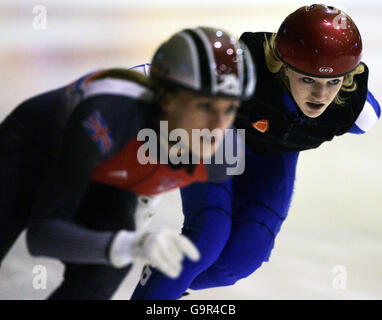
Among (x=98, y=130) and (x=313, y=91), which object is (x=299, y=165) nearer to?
(x=313, y=91)

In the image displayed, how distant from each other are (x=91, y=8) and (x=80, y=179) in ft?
14.5

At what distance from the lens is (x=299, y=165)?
13.7 ft

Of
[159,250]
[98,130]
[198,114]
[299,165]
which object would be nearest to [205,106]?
[198,114]

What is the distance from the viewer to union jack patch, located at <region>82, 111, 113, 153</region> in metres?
1.67

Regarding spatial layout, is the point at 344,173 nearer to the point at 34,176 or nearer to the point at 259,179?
the point at 259,179

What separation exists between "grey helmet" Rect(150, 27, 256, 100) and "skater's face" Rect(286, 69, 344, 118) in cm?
84

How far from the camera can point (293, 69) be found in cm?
259

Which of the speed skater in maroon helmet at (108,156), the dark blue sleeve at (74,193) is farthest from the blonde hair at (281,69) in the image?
the dark blue sleeve at (74,193)

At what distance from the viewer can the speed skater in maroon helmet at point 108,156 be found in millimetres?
1648

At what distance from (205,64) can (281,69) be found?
3.54 feet

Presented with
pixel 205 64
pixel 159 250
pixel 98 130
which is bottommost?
pixel 159 250

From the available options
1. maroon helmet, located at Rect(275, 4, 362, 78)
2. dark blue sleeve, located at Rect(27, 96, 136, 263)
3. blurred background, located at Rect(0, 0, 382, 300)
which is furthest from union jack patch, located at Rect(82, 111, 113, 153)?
maroon helmet, located at Rect(275, 4, 362, 78)

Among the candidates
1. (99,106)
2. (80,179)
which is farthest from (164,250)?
(99,106)

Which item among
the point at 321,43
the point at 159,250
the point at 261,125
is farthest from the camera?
the point at 261,125
